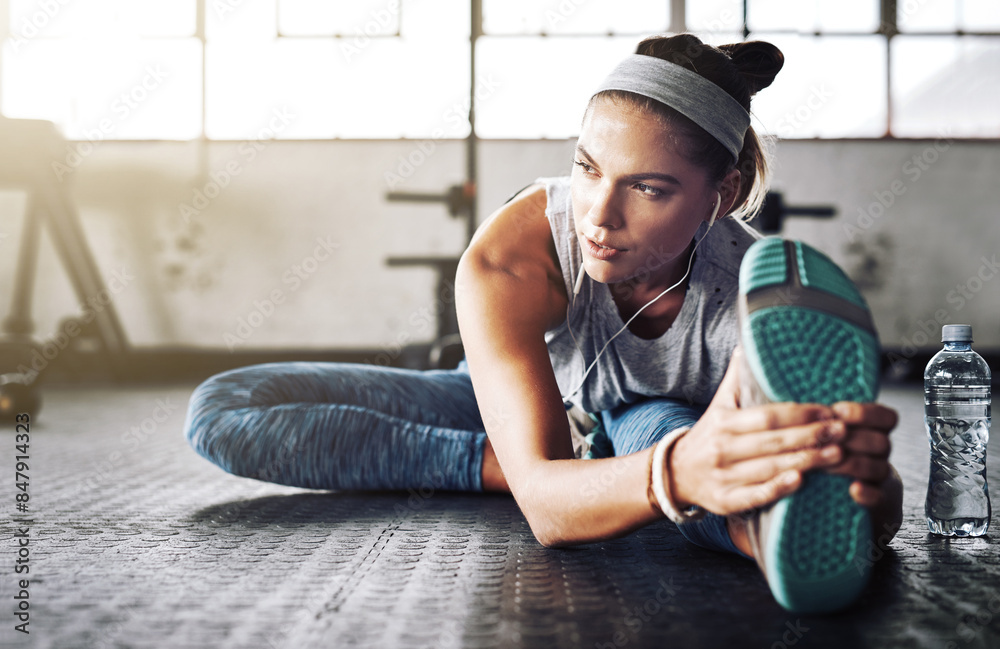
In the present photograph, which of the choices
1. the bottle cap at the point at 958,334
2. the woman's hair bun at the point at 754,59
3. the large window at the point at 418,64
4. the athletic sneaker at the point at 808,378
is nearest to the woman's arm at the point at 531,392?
the athletic sneaker at the point at 808,378

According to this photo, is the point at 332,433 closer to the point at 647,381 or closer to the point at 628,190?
the point at 647,381

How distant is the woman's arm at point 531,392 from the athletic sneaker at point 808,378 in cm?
13

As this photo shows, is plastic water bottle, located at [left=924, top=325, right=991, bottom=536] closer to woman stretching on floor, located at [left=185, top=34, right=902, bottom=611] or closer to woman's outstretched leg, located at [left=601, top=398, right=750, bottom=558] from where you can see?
woman stretching on floor, located at [left=185, top=34, right=902, bottom=611]

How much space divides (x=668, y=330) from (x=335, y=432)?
524mm

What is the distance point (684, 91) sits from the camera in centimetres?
77

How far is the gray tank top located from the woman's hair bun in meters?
0.18

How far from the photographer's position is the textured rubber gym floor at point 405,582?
0.58 metres

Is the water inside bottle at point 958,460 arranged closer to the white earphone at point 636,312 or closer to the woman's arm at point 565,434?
the white earphone at point 636,312

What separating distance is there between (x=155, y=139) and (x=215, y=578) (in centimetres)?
373

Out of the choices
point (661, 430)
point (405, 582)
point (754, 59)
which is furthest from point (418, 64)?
point (405, 582)

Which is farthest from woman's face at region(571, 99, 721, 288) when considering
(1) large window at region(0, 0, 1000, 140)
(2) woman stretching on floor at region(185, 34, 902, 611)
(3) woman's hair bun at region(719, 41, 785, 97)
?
(1) large window at region(0, 0, 1000, 140)

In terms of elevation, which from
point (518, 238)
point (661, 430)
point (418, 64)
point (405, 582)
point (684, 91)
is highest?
point (418, 64)

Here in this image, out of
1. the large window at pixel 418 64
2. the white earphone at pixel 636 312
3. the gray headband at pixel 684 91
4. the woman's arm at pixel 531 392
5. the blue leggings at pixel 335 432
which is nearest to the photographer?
the woman's arm at pixel 531 392

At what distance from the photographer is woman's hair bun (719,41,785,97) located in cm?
86
